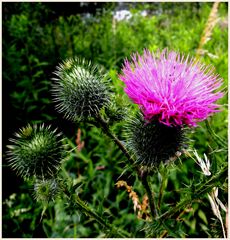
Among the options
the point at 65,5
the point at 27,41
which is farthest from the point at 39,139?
the point at 65,5

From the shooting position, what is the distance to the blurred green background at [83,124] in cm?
297

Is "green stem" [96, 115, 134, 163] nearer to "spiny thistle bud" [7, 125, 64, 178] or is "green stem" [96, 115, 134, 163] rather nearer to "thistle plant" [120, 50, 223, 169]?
"thistle plant" [120, 50, 223, 169]

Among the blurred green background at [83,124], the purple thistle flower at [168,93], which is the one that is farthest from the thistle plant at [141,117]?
the blurred green background at [83,124]

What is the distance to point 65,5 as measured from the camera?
5.59 m

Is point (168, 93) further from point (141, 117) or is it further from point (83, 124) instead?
point (83, 124)

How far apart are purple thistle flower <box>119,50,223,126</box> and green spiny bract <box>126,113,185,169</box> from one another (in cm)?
10

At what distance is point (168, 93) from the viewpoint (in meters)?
1.60

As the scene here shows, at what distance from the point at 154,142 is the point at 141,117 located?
0.46ft

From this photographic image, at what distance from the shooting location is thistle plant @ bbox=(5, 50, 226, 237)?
1591 mm

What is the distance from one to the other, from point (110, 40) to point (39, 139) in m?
3.66

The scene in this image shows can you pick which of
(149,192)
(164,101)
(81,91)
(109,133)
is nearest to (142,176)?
(149,192)

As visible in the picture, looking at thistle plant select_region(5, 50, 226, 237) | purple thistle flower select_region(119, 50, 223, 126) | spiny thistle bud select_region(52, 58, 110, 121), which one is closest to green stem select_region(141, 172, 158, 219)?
thistle plant select_region(5, 50, 226, 237)

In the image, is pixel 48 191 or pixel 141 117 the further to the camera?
pixel 141 117

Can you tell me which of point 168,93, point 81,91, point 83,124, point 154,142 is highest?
point 168,93
